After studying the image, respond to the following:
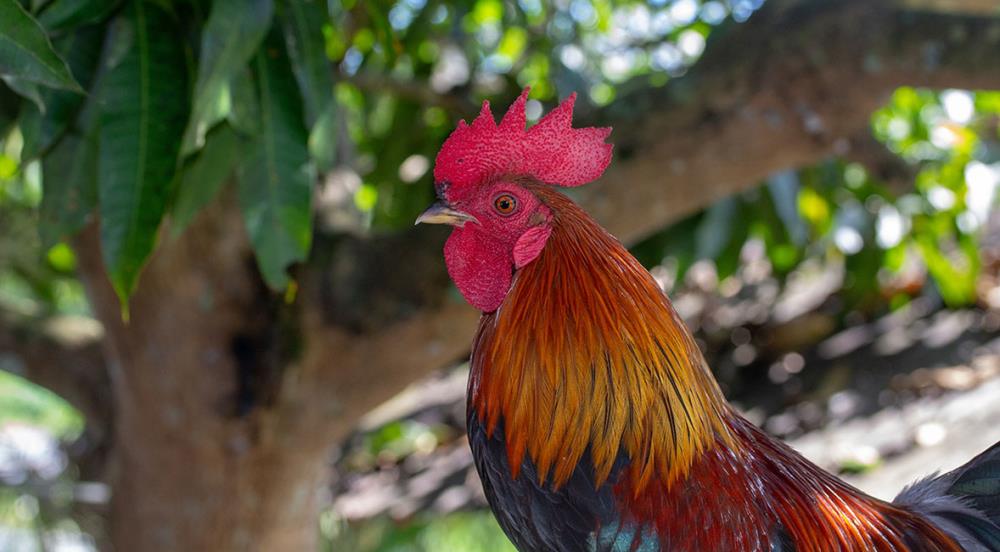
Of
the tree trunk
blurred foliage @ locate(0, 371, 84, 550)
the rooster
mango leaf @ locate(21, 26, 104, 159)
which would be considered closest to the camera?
the rooster

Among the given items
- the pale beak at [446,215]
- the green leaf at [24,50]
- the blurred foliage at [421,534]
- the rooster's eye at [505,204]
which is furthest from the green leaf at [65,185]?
the blurred foliage at [421,534]

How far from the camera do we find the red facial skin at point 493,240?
1534 millimetres

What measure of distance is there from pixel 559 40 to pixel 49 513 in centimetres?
258

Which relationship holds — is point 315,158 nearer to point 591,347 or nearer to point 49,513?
point 591,347

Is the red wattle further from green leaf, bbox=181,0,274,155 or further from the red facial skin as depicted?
green leaf, bbox=181,0,274,155

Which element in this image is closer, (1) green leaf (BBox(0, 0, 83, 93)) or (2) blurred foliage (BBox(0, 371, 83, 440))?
(1) green leaf (BBox(0, 0, 83, 93))

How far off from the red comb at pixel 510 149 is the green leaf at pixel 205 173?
478 mm

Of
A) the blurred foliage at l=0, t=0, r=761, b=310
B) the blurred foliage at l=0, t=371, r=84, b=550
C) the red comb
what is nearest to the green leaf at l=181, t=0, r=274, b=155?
the blurred foliage at l=0, t=0, r=761, b=310

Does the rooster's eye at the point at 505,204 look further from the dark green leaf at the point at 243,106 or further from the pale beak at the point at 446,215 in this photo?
the dark green leaf at the point at 243,106

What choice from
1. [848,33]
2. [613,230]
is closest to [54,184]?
[613,230]

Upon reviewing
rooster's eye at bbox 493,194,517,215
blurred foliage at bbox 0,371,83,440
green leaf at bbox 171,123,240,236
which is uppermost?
rooster's eye at bbox 493,194,517,215

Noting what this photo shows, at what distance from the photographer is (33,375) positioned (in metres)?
3.24

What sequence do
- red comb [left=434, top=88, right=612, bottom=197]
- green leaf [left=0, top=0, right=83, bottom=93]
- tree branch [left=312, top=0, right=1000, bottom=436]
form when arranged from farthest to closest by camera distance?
tree branch [left=312, top=0, right=1000, bottom=436] → red comb [left=434, top=88, right=612, bottom=197] → green leaf [left=0, top=0, right=83, bottom=93]

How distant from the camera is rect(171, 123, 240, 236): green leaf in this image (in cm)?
180
